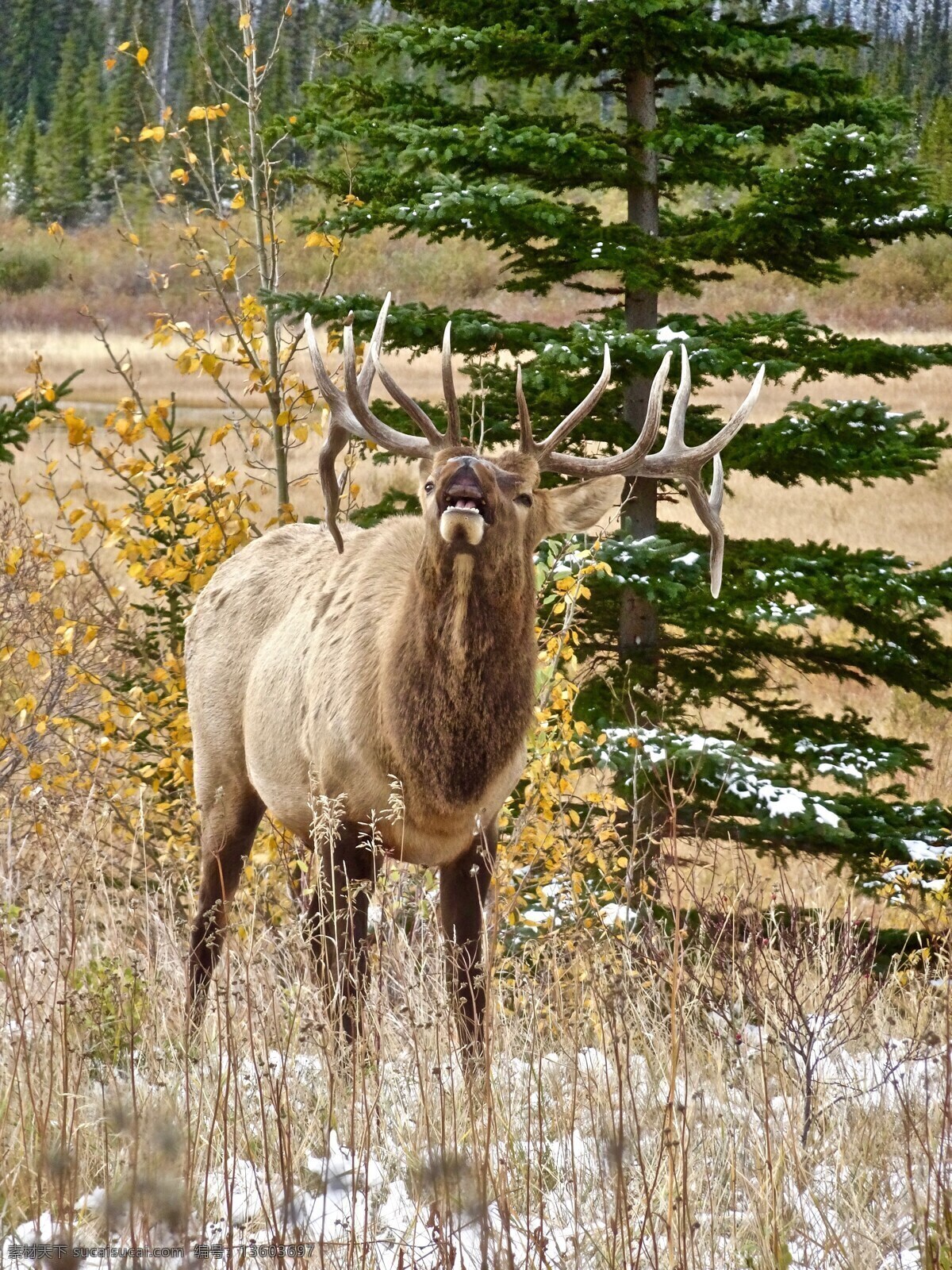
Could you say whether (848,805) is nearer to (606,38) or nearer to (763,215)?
(763,215)

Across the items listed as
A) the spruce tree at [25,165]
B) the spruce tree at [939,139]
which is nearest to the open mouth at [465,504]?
the spruce tree at [939,139]

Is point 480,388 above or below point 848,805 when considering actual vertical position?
above

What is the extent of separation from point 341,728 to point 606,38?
14.7 ft

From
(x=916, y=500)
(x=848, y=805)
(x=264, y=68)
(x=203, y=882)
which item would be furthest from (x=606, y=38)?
(x=916, y=500)

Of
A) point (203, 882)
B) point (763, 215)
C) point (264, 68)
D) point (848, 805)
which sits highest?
point (264, 68)

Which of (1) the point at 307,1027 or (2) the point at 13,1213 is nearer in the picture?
(2) the point at 13,1213

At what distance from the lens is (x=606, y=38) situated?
7.41 meters

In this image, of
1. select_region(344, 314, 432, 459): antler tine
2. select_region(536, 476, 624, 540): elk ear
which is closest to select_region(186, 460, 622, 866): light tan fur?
select_region(536, 476, 624, 540): elk ear

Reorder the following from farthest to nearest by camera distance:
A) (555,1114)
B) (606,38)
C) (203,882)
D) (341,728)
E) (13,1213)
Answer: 1. (606,38)
2. (203,882)
3. (341,728)
4. (555,1114)
5. (13,1213)

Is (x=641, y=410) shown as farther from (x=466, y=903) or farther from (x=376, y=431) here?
(x=466, y=903)

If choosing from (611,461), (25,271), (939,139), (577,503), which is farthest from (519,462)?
(939,139)

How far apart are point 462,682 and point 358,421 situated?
1135 millimetres

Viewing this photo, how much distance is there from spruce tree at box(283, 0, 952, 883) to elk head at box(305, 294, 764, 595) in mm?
1943

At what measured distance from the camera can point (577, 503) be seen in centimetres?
482
